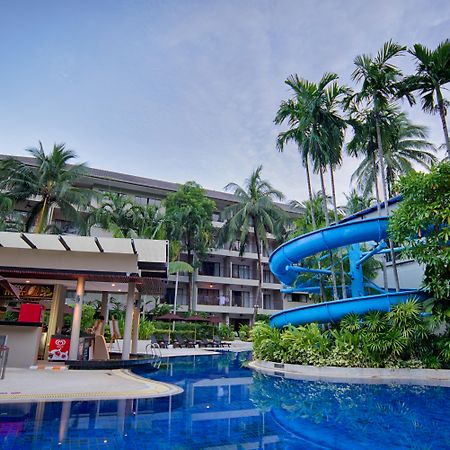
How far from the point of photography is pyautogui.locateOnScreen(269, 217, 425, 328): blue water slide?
12.5 m

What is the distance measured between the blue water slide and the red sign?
847cm

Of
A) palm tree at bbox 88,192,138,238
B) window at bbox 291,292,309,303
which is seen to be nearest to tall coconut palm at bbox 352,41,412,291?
palm tree at bbox 88,192,138,238

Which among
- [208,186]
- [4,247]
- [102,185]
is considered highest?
[208,186]

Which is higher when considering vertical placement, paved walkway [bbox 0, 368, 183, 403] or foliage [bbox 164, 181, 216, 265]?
foliage [bbox 164, 181, 216, 265]

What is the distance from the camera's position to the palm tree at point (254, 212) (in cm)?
3603

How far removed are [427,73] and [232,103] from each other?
974 centimetres

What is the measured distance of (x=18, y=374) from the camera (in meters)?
10.7

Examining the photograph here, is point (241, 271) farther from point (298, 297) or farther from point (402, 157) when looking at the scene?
point (402, 157)

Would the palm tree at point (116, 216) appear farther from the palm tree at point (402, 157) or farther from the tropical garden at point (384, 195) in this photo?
the palm tree at point (402, 157)

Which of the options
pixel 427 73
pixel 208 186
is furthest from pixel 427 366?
pixel 208 186

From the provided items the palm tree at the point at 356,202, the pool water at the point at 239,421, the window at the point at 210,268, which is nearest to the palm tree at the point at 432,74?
the pool water at the point at 239,421

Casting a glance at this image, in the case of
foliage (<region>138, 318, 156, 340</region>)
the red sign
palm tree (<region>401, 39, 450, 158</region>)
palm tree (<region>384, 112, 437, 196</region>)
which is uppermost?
palm tree (<region>384, 112, 437, 196</region>)

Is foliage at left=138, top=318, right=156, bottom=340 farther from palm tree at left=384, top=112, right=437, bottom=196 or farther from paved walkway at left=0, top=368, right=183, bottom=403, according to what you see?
palm tree at left=384, top=112, right=437, bottom=196

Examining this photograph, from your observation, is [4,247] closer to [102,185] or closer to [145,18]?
[145,18]
